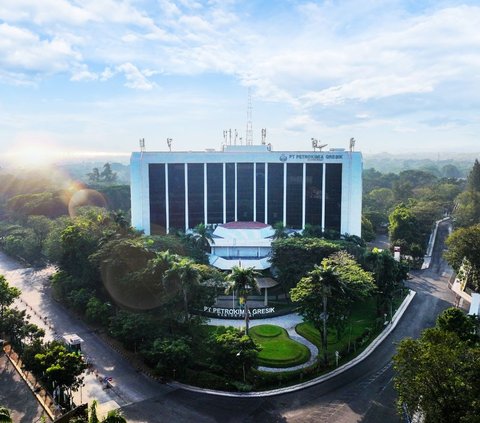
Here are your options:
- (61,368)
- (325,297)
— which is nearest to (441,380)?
(325,297)

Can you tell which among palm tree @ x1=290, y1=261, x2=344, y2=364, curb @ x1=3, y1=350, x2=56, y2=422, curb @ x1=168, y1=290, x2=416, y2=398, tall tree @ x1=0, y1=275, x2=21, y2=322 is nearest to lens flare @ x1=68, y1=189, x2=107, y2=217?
tall tree @ x1=0, y1=275, x2=21, y2=322

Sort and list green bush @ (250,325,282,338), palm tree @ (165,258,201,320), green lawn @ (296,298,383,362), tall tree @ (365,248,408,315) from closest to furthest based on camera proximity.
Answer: palm tree @ (165,258,201,320)
green lawn @ (296,298,383,362)
green bush @ (250,325,282,338)
tall tree @ (365,248,408,315)

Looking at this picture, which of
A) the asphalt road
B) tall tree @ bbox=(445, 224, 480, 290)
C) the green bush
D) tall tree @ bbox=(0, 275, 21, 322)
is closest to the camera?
the asphalt road

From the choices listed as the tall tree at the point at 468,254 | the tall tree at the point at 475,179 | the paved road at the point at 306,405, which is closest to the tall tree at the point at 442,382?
the paved road at the point at 306,405

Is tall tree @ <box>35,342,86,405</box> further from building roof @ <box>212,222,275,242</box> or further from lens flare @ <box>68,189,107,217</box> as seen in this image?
lens flare @ <box>68,189,107,217</box>

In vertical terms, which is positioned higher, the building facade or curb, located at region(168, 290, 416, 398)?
the building facade

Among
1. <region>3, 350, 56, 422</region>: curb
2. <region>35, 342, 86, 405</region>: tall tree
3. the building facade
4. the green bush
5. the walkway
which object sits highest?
the building facade

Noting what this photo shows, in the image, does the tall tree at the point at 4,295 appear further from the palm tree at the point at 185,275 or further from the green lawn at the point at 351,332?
the green lawn at the point at 351,332

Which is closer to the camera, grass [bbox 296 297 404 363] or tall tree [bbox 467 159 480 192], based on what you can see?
grass [bbox 296 297 404 363]
